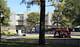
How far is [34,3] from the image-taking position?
11555mm

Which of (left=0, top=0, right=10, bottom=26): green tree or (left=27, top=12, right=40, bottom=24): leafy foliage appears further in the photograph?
(left=27, top=12, right=40, bottom=24): leafy foliage

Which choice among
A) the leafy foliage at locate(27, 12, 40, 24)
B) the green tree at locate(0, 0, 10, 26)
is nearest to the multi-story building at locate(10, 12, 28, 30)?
the leafy foliage at locate(27, 12, 40, 24)

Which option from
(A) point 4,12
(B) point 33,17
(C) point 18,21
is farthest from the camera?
(C) point 18,21

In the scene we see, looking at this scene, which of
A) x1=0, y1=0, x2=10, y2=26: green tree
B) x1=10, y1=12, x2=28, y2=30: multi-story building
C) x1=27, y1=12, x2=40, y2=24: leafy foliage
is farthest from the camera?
x1=10, y1=12, x2=28, y2=30: multi-story building

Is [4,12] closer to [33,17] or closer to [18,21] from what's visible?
[33,17]

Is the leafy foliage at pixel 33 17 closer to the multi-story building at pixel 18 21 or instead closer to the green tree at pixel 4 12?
the multi-story building at pixel 18 21

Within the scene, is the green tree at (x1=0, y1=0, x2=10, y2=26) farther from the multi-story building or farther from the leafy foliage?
the multi-story building

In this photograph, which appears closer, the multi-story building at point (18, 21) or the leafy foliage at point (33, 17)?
the leafy foliage at point (33, 17)

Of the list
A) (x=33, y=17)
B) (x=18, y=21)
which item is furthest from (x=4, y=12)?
(x=18, y=21)

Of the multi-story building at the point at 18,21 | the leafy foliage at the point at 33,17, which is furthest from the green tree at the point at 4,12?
the multi-story building at the point at 18,21

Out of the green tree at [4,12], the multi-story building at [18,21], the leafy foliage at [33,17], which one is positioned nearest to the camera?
the green tree at [4,12]

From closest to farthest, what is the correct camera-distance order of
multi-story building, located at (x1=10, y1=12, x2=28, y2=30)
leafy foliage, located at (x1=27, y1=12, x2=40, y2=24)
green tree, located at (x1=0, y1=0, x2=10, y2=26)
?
green tree, located at (x1=0, y1=0, x2=10, y2=26) < leafy foliage, located at (x1=27, y1=12, x2=40, y2=24) < multi-story building, located at (x1=10, y1=12, x2=28, y2=30)

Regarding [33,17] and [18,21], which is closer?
[33,17]

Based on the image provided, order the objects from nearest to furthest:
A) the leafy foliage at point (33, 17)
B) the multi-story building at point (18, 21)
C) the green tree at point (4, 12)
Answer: the green tree at point (4, 12) < the leafy foliage at point (33, 17) < the multi-story building at point (18, 21)
